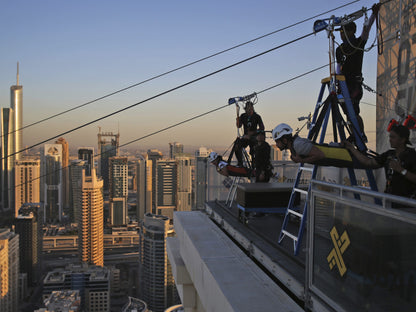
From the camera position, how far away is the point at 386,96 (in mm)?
6016

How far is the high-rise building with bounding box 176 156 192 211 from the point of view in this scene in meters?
82.6

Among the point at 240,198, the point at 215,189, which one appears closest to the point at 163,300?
the point at 215,189

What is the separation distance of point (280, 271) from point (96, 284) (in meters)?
49.7

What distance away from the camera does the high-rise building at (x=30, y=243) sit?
192ft

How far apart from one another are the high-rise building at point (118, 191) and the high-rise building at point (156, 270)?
28417 mm

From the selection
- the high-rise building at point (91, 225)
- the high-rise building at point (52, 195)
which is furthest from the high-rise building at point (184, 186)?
the high-rise building at point (52, 195)

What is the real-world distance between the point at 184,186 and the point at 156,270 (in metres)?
32.5

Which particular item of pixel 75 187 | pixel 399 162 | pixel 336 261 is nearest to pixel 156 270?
pixel 75 187

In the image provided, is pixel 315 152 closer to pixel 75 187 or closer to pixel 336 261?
pixel 336 261

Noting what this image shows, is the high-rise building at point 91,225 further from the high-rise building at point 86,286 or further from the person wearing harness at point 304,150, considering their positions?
the person wearing harness at point 304,150

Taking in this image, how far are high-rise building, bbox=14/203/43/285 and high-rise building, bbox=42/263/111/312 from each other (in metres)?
11.5

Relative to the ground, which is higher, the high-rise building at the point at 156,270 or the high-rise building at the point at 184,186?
the high-rise building at the point at 184,186

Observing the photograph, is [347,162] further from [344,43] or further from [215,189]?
[215,189]

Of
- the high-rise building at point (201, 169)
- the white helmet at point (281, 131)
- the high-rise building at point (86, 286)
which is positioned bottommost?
the high-rise building at point (86, 286)
